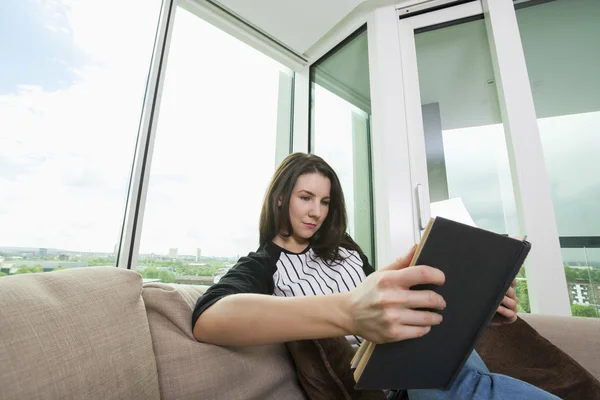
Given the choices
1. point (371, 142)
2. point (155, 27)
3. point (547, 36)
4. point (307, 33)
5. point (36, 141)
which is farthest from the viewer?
point (307, 33)

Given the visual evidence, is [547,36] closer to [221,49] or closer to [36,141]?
[221,49]

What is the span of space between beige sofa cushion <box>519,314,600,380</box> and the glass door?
2.07 feet

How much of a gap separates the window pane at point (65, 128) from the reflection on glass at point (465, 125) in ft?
5.68

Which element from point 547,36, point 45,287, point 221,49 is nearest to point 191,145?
point 221,49

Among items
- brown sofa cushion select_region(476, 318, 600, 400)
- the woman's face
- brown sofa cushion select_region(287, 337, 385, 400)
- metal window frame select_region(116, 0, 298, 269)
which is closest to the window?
metal window frame select_region(116, 0, 298, 269)

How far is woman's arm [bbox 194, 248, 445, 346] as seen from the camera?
Answer: 42cm

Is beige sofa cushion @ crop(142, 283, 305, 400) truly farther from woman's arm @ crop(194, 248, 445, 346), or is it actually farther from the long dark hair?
the long dark hair

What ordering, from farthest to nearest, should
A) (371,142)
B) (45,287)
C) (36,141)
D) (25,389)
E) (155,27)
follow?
1. (371,142)
2. (155,27)
3. (36,141)
4. (45,287)
5. (25,389)

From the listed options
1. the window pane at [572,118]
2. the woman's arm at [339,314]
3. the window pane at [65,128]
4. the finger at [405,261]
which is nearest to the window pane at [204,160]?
the window pane at [65,128]

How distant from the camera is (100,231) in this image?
139 cm

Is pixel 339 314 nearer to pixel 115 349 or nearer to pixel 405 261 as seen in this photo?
pixel 405 261

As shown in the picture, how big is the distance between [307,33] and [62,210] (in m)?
1.91

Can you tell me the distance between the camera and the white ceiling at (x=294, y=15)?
185 cm

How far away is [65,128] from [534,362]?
1882mm
